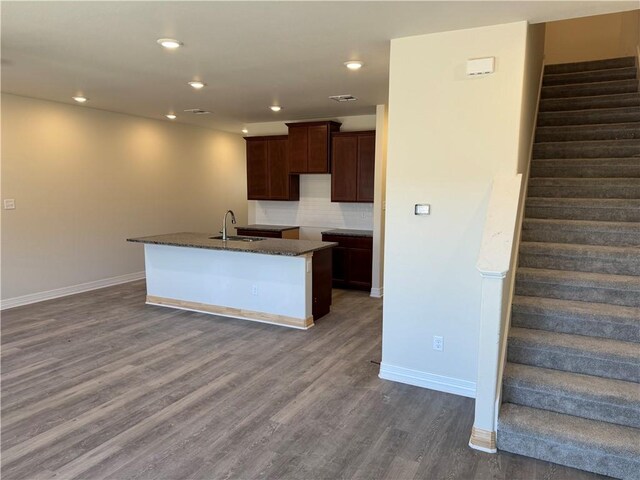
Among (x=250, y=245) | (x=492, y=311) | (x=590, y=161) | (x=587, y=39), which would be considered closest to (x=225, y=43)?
(x=250, y=245)

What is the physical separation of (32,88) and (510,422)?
5.61m

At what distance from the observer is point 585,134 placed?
4430mm

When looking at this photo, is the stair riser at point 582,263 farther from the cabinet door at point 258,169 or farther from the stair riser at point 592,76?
the cabinet door at point 258,169

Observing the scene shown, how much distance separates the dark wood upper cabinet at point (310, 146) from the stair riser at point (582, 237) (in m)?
3.32

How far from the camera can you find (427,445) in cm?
254

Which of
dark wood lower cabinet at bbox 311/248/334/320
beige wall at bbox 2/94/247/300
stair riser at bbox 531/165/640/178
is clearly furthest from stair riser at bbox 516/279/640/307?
beige wall at bbox 2/94/247/300

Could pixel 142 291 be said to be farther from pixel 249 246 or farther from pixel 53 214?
pixel 249 246

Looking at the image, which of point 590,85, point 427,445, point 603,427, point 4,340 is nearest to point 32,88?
point 4,340

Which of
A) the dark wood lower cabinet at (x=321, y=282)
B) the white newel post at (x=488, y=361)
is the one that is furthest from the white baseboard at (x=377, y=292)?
the white newel post at (x=488, y=361)

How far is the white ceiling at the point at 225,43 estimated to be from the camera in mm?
2525

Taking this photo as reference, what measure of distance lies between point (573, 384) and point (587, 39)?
6.01 metres

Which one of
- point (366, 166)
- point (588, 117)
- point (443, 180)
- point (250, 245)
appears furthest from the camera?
point (366, 166)

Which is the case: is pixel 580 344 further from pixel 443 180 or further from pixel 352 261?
pixel 352 261

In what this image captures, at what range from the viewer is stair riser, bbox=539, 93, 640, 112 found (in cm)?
468
